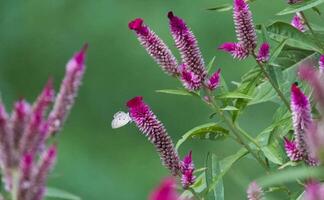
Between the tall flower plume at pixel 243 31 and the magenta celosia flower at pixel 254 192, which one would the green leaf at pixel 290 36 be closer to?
the tall flower plume at pixel 243 31

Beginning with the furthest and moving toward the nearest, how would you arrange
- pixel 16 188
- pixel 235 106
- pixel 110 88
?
pixel 110 88, pixel 235 106, pixel 16 188

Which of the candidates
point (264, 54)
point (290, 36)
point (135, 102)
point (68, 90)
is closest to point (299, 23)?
point (290, 36)

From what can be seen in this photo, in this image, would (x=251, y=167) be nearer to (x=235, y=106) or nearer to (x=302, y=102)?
(x=235, y=106)

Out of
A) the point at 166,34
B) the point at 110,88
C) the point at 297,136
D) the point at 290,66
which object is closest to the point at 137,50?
the point at 110,88

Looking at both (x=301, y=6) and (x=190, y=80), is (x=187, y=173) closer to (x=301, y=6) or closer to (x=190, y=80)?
(x=190, y=80)

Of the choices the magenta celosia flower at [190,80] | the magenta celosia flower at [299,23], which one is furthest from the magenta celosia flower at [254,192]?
the magenta celosia flower at [299,23]

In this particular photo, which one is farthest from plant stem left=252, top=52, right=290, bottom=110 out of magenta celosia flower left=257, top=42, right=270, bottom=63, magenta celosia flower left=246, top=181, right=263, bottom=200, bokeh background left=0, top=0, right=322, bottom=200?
bokeh background left=0, top=0, right=322, bottom=200
